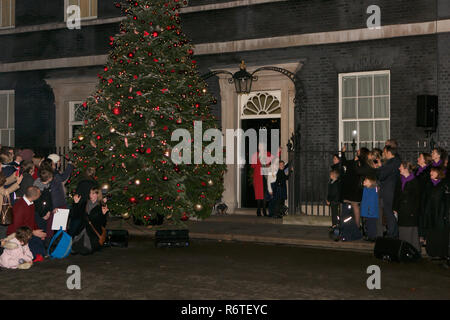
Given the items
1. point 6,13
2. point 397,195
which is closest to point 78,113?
point 6,13

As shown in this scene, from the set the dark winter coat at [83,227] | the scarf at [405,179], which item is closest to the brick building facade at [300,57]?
the scarf at [405,179]

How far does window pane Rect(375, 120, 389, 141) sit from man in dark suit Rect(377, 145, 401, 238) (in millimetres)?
3912

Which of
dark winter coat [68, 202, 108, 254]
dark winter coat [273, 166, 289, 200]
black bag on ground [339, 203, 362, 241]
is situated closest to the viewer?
dark winter coat [68, 202, 108, 254]

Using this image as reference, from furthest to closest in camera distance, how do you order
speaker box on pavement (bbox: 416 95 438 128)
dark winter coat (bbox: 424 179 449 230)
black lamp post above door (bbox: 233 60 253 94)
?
black lamp post above door (bbox: 233 60 253 94), speaker box on pavement (bbox: 416 95 438 128), dark winter coat (bbox: 424 179 449 230)

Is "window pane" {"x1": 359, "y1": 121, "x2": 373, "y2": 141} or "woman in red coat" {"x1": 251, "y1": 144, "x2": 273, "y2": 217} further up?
"window pane" {"x1": 359, "y1": 121, "x2": 373, "y2": 141}

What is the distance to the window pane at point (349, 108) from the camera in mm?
15453

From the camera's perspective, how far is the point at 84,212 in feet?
34.2

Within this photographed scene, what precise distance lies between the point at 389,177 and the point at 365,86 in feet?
15.4

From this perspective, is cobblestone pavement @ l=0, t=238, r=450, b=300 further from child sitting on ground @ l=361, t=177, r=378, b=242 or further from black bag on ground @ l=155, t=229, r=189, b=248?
child sitting on ground @ l=361, t=177, r=378, b=242

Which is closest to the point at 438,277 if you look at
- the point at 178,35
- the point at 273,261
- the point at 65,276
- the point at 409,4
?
the point at 273,261

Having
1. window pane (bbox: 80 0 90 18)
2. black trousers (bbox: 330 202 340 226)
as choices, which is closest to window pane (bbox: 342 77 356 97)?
black trousers (bbox: 330 202 340 226)

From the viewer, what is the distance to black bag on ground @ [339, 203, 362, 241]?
11586mm
